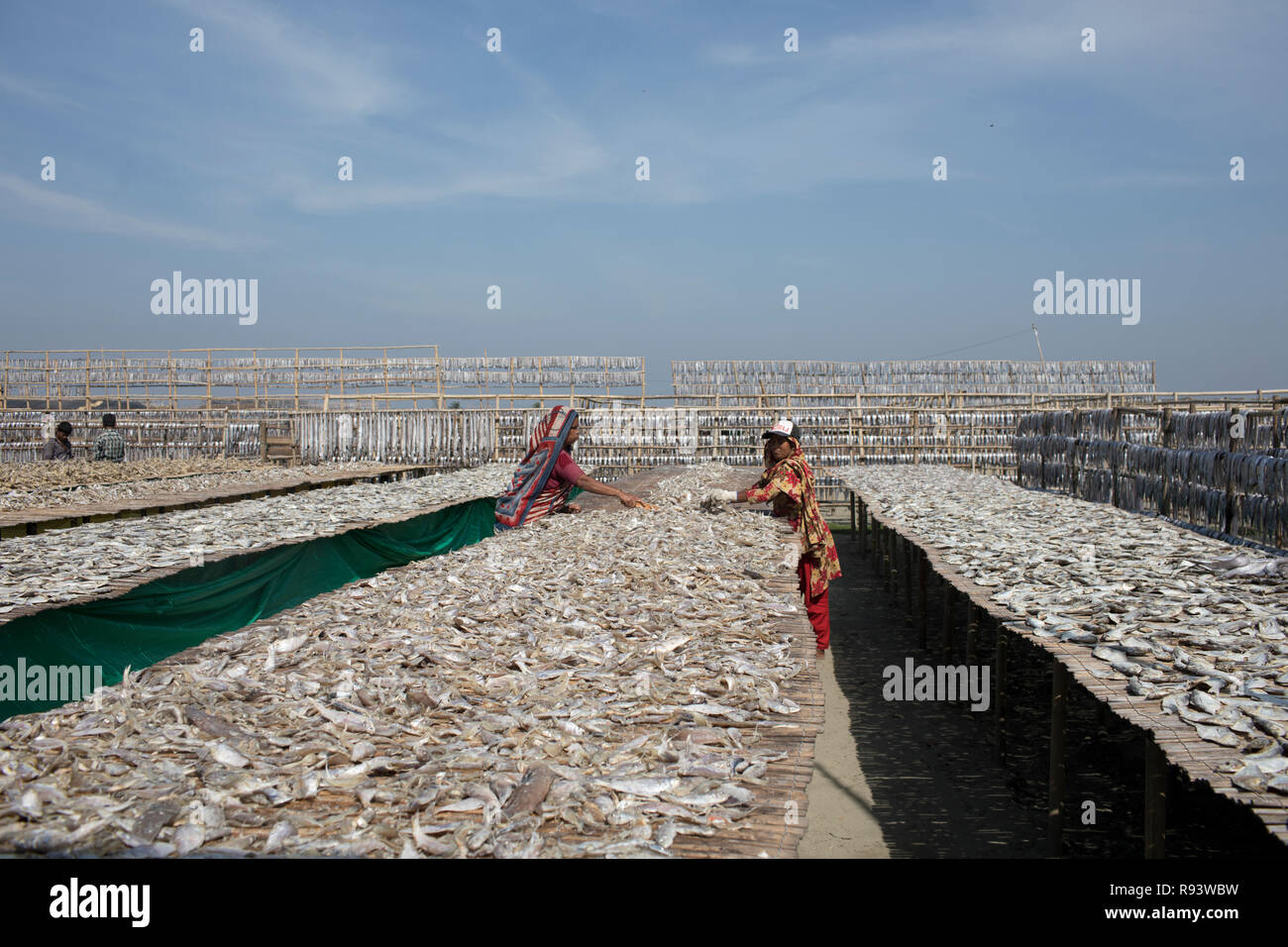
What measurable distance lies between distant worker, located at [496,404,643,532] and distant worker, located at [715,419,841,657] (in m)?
1.31

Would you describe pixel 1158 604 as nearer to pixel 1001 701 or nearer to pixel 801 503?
pixel 1001 701

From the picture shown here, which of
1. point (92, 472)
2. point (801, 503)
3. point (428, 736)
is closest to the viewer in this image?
point (428, 736)

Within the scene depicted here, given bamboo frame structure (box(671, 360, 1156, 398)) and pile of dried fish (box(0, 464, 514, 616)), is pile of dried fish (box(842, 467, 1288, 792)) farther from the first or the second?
bamboo frame structure (box(671, 360, 1156, 398))

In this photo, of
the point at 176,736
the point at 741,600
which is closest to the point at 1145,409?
the point at 741,600

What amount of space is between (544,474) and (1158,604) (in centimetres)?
475

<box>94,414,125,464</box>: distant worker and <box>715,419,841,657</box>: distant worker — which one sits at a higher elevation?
<box>94,414,125,464</box>: distant worker

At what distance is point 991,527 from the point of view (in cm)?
768

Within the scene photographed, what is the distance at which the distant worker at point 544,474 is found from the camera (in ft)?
25.1

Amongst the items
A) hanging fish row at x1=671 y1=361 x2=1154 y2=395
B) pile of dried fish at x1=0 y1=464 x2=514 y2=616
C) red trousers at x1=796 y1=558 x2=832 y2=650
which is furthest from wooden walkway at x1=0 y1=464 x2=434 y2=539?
hanging fish row at x1=671 y1=361 x2=1154 y2=395

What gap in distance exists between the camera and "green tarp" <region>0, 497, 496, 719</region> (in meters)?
4.54

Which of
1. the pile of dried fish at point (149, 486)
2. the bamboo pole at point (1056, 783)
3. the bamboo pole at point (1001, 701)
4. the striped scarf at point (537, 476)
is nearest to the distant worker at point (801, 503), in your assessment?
the bamboo pole at point (1001, 701)

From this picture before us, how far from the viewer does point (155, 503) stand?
8.83 metres

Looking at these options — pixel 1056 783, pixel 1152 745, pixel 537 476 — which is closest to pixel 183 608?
pixel 537 476
